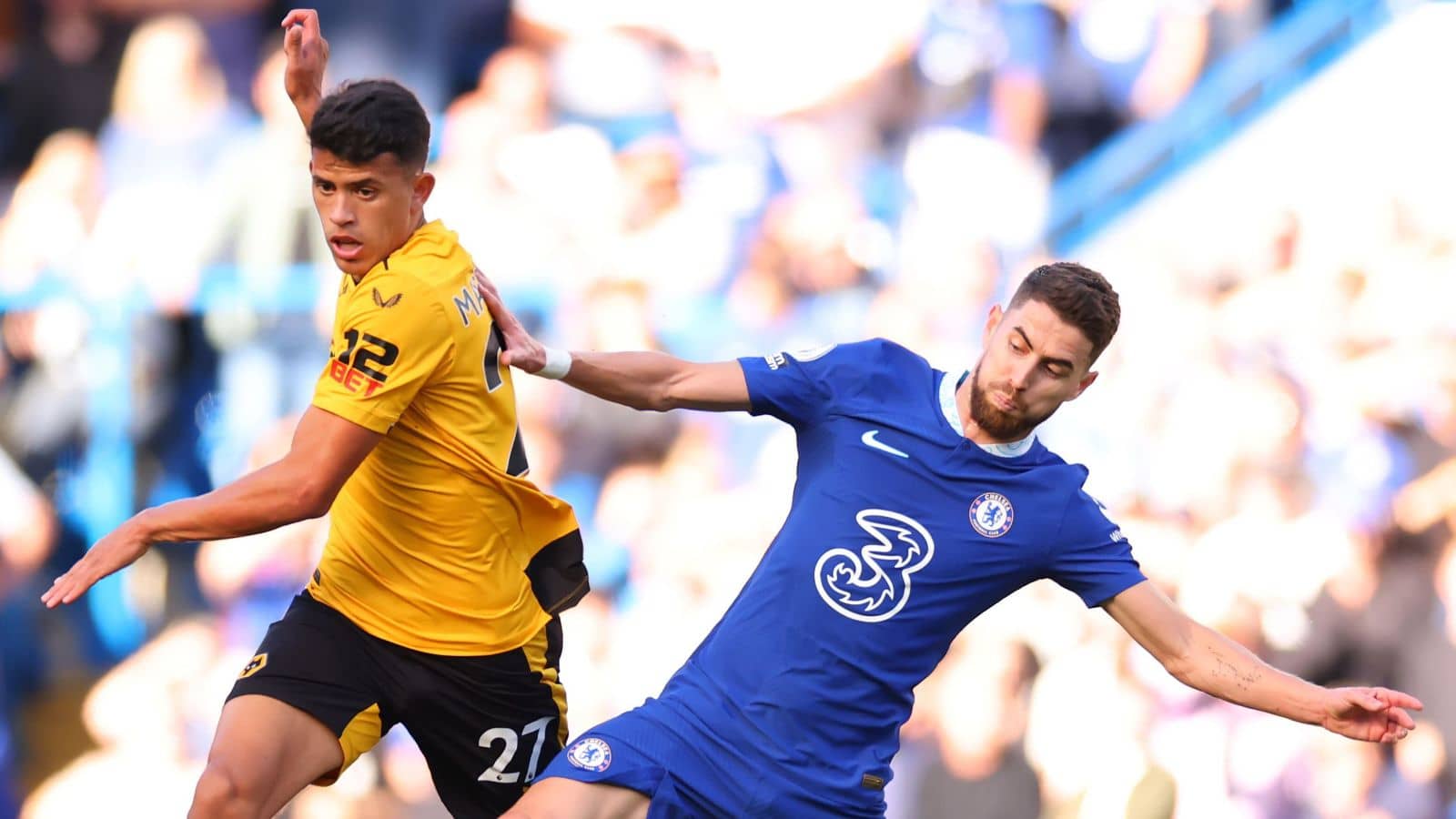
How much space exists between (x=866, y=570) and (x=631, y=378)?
0.74 m

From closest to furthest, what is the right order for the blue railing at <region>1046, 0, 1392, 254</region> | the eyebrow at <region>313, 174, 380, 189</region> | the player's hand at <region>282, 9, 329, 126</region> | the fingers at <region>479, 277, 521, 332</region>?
the eyebrow at <region>313, 174, 380, 189</region> < the fingers at <region>479, 277, 521, 332</region> < the player's hand at <region>282, 9, 329, 126</region> < the blue railing at <region>1046, 0, 1392, 254</region>

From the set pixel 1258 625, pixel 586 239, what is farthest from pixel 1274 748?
pixel 586 239

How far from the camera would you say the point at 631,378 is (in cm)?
398

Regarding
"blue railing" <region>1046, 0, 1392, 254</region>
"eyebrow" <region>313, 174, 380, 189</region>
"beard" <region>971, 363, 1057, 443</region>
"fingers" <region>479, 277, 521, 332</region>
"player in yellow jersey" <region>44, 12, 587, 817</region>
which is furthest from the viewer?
"blue railing" <region>1046, 0, 1392, 254</region>

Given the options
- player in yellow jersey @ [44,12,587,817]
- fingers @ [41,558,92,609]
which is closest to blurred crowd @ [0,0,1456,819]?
player in yellow jersey @ [44,12,587,817]

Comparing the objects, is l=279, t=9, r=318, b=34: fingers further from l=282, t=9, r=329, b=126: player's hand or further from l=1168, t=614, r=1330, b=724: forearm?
l=1168, t=614, r=1330, b=724: forearm

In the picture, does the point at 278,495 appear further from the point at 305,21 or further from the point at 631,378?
the point at 305,21

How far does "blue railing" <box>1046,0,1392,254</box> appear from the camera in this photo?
7.30 metres

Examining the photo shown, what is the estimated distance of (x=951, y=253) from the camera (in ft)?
23.7

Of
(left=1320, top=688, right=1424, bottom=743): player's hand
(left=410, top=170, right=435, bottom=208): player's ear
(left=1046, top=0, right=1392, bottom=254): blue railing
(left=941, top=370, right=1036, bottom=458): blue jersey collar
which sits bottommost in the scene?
(left=1320, top=688, right=1424, bottom=743): player's hand

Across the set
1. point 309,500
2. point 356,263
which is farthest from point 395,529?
point 356,263

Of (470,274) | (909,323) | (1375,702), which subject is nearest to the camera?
(1375,702)

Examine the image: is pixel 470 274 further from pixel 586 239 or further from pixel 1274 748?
pixel 1274 748

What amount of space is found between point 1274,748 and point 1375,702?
3.72 metres
